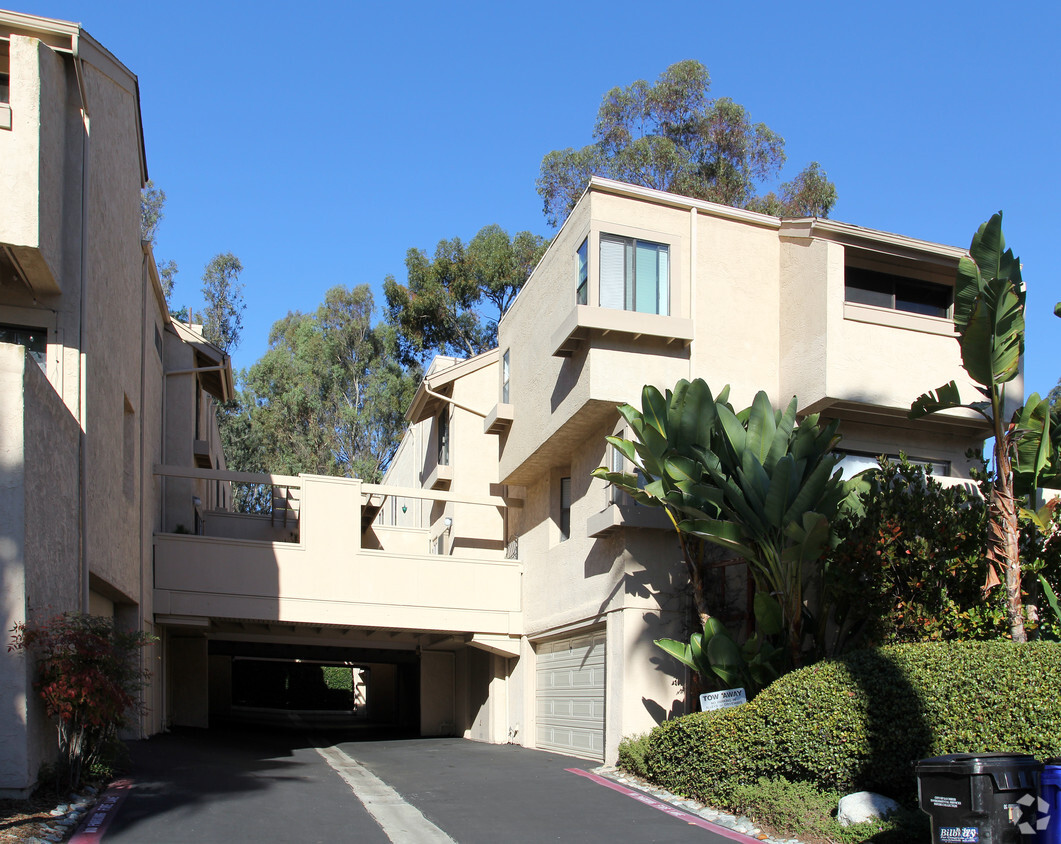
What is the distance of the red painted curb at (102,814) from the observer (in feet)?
29.2

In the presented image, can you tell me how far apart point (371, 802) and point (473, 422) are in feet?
40.8

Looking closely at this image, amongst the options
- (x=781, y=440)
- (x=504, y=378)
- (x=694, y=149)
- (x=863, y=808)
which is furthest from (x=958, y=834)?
(x=694, y=149)

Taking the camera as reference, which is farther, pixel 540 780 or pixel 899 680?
pixel 540 780

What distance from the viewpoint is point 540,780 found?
46.6 ft

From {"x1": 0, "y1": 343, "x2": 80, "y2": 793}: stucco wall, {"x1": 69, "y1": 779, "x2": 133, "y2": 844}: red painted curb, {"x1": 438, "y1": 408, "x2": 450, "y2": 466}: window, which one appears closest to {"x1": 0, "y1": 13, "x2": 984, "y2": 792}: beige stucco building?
{"x1": 0, "y1": 343, "x2": 80, "y2": 793}: stucco wall

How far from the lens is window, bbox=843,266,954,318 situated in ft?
56.5

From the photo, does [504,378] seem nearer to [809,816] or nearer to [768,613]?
[768,613]

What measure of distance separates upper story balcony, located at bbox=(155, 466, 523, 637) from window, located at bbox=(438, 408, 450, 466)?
3152 mm

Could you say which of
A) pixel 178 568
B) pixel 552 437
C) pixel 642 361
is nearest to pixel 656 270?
pixel 642 361

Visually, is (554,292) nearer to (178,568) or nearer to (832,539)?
(832,539)

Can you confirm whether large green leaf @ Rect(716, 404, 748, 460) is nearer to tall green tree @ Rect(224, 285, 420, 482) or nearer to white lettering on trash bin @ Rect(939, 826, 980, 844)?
white lettering on trash bin @ Rect(939, 826, 980, 844)

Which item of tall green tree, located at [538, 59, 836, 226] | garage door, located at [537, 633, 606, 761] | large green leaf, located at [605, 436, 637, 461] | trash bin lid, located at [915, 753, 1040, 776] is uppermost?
tall green tree, located at [538, 59, 836, 226]

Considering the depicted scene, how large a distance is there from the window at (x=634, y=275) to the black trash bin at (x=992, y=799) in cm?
943

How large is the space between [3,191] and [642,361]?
9216 mm
